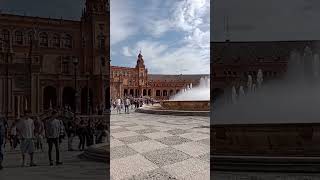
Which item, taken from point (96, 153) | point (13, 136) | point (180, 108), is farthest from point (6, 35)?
point (180, 108)

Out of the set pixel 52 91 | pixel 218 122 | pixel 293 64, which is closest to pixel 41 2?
pixel 52 91

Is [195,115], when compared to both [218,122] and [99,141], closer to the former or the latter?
[218,122]

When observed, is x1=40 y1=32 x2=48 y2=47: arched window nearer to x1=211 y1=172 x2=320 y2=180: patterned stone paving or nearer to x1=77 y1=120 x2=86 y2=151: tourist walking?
x1=77 y1=120 x2=86 y2=151: tourist walking

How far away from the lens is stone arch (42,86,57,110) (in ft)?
17.2

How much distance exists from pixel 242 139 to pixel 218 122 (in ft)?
1.60

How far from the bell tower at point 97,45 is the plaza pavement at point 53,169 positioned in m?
0.69

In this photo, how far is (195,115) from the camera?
12992 mm

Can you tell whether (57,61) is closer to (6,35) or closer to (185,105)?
(6,35)

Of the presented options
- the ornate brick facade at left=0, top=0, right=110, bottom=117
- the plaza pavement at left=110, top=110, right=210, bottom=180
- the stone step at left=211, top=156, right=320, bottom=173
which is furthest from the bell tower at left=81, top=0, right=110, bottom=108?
the stone step at left=211, top=156, right=320, bottom=173

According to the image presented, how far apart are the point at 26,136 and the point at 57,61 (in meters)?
0.96

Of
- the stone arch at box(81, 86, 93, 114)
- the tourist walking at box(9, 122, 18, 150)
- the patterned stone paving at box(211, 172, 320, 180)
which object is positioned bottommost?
the patterned stone paving at box(211, 172, 320, 180)

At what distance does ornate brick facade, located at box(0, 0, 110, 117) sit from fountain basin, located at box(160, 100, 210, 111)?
8273 millimetres

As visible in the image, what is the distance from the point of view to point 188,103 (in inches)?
568

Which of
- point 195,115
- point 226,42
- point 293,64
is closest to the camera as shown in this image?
point 226,42
